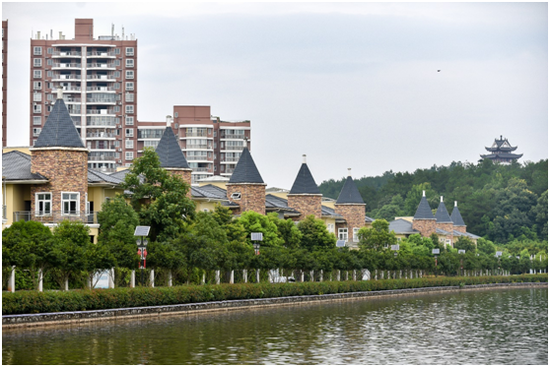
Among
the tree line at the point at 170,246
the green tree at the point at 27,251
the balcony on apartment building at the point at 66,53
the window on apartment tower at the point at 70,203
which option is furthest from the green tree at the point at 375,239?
the balcony on apartment building at the point at 66,53

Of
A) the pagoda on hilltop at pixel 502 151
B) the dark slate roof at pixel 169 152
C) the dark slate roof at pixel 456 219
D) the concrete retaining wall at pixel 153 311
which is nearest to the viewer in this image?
the concrete retaining wall at pixel 153 311

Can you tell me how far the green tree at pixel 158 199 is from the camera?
136 feet

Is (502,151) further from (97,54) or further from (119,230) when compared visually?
(119,230)

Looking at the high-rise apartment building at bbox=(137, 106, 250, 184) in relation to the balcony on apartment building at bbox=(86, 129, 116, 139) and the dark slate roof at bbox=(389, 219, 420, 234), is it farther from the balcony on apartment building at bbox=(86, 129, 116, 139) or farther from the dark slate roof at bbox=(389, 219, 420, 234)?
the dark slate roof at bbox=(389, 219, 420, 234)

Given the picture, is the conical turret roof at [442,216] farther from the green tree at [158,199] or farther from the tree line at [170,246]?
the green tree at [158,199]

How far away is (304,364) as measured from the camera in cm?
1930

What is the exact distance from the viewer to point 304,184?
231 feet

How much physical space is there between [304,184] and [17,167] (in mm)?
32655

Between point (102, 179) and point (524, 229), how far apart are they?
97762 mm

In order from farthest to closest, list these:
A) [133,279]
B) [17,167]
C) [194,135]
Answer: [194,135] < [17,167] < [133,279]

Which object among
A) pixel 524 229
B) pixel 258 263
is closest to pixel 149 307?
pixel 258 263

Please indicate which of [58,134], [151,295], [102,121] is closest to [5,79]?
[102,121]

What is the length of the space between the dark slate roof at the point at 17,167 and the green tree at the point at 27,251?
1002 cm

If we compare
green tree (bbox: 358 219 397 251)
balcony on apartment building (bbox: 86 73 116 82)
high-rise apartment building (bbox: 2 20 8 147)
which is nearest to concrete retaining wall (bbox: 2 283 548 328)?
green tree (bbox: 358 219 397 251)
